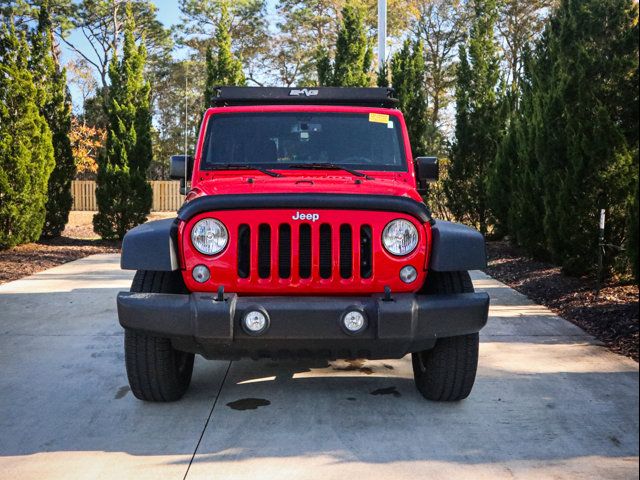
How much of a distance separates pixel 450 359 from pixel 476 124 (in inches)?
419

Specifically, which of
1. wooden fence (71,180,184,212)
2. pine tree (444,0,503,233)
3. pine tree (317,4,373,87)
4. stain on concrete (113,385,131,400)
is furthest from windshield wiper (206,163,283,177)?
wooden fence (71,180,184,212)

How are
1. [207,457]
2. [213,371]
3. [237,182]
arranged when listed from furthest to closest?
[213,371], [237,182], [207,457]

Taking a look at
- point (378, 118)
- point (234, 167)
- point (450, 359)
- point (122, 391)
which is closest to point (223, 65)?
→ point (378, 118)

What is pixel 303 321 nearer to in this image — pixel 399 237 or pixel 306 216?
pixel 306 216

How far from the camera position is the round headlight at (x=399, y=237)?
3.73 metres

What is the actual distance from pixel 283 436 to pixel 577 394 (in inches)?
78.1

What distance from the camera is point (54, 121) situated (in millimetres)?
14438

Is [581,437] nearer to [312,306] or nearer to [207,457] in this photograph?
[312,306]

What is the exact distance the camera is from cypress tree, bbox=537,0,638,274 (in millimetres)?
7727

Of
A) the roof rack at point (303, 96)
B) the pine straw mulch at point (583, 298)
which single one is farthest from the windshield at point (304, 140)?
the pine straw mulch at point (583, 298)

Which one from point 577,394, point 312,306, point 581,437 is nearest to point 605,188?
point 577,394

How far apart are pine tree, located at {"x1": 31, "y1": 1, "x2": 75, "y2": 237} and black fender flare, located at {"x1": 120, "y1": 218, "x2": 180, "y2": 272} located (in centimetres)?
1131

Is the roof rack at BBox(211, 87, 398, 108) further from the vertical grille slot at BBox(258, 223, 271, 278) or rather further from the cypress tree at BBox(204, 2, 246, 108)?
the cypress tree at BBox(204, 2, 246, 108)

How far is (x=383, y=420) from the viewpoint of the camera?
3949 millimetres
